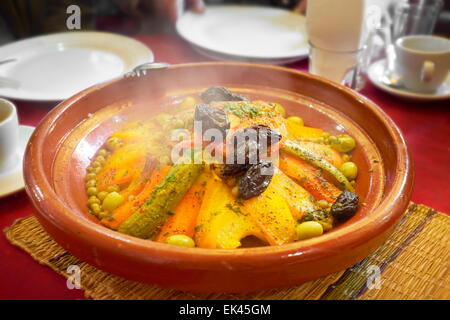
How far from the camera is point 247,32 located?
352 centimetres

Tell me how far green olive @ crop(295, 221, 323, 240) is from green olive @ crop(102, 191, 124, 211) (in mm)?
678

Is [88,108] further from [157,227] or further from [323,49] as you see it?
[323,49]

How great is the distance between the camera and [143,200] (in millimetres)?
1614

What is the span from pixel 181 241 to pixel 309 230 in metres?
0.44

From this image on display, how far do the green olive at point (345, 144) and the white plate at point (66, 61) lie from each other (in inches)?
60.5

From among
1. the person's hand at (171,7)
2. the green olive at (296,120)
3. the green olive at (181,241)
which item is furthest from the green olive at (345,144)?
the person's hand at (171,7)

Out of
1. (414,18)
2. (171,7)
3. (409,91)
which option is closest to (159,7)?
(171,7)

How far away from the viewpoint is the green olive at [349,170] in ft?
5.94

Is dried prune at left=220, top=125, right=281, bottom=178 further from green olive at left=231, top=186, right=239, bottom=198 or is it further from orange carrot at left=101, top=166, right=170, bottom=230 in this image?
orange carrot at left=101, top=166, right=170, bottom=230

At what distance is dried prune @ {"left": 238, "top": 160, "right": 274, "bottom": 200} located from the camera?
151cm

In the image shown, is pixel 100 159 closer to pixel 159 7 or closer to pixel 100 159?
pixel 100 159

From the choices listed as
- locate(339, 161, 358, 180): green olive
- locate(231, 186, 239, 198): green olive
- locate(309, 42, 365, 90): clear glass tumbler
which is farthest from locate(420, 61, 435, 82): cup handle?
locate(231, 186, 239, 198): green olive

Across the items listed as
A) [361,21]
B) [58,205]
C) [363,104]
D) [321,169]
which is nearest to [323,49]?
[361,21]

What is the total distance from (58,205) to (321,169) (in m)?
1.01
